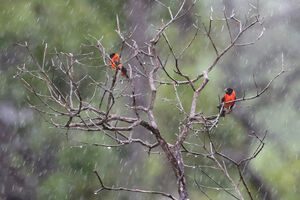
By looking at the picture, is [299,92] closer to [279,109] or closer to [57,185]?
[279,109]

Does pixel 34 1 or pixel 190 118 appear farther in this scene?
pixel 34 1

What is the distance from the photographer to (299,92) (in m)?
8.06

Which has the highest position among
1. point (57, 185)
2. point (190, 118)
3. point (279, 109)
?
point (279, 109)

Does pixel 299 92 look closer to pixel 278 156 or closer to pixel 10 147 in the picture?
pixel 278 156

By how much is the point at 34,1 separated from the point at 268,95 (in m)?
3.42

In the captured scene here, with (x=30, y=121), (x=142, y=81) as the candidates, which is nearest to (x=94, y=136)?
(x=30, y=121)

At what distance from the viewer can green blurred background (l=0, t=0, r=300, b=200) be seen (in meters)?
6.70

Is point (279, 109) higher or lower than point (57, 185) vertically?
higher

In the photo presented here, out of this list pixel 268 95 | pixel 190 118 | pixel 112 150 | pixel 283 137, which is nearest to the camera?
pixel 190 118

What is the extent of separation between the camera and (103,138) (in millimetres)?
6484

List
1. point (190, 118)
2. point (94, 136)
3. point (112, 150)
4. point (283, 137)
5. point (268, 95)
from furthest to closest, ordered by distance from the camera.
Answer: point (268, 95) → point (283, 137) → point (112, 150) → point (94, 136) → point (190, 118)

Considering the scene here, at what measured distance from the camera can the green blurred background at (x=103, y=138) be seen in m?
6.70

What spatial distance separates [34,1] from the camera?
7012 mm

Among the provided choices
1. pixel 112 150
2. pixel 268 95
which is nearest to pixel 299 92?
pixel 268 95
